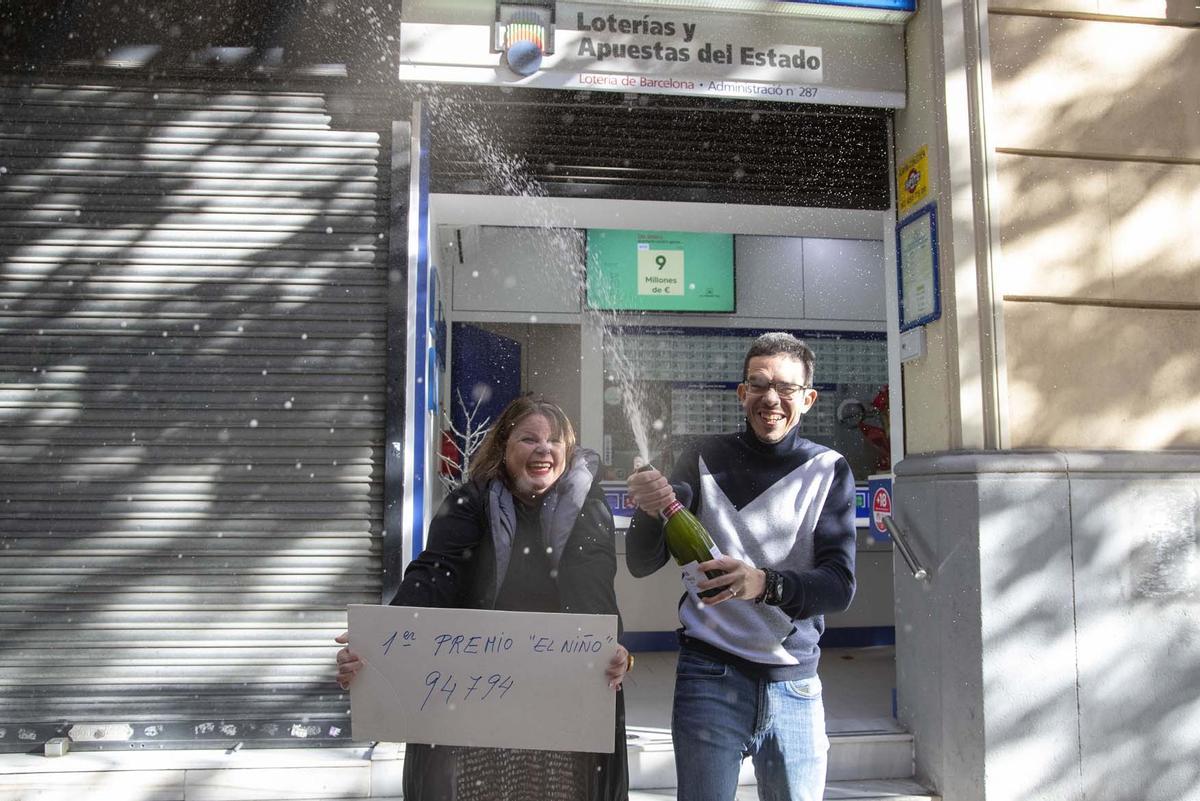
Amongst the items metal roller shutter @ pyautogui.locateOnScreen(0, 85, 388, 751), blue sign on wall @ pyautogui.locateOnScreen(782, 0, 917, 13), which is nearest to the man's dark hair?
metal roller shutter @ pyautogui.locateOnScreen(0, 85, 388, 751)

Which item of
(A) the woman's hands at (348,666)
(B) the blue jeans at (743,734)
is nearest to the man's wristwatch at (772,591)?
(B) the blue jeans at (743,734)

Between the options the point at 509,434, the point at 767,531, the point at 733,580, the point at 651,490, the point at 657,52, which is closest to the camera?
the point at 733,580

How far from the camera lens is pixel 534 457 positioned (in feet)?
7.67

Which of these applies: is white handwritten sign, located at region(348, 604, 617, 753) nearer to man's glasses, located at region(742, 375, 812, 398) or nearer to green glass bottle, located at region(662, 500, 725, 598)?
green glass bottle, located at region(662, 500, 725, 598)

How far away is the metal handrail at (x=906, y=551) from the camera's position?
14.0 ft

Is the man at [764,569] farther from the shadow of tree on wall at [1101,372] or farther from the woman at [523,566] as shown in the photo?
the shadow of tree on wall at [1101,372]

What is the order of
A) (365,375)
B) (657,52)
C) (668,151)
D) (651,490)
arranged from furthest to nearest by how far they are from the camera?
(668,151) < (657,52) < (365,375) < (651,490)

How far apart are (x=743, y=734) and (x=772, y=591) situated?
0.42 meters

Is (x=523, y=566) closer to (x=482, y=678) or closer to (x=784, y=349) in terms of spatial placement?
(x=482, y=678)

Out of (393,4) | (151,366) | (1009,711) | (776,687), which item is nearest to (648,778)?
(1009,711)

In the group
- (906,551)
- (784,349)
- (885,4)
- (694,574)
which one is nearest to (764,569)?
(694,574)

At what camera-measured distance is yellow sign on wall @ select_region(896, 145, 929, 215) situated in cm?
463

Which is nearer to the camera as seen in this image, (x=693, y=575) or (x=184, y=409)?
(x=693, y=575)

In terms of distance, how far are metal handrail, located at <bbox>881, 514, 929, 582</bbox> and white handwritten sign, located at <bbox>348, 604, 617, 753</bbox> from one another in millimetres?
2643
